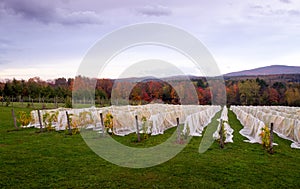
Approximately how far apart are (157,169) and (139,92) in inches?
1128

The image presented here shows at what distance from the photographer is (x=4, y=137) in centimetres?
1159

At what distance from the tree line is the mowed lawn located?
948cm

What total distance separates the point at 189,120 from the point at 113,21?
690 centimetres

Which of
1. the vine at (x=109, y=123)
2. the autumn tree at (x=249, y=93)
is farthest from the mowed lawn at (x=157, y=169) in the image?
the autumn tree at (x=249, y=93)

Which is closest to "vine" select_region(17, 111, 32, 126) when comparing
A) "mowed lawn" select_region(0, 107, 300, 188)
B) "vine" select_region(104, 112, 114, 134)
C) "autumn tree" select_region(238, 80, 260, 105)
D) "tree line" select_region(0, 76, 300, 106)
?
"vine" select_region(104, 112, 114, 134)

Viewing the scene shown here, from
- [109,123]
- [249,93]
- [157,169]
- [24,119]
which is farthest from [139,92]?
[249,93]

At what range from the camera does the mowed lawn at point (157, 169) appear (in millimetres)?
5762

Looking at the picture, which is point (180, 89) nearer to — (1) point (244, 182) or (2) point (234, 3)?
(2) point (234, 3)

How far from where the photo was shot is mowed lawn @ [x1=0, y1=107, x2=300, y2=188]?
576 centimetres

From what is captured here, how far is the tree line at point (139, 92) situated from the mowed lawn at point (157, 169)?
9.48 m

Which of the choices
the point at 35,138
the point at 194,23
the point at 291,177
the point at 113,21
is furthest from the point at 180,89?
the point at 291,177

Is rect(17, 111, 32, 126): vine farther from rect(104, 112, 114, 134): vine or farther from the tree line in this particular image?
the tree line

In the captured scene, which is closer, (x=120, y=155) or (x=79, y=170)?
(x=79, y=170)

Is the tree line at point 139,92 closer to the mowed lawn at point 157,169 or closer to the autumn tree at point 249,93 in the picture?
the autumn tree at point 249,93
